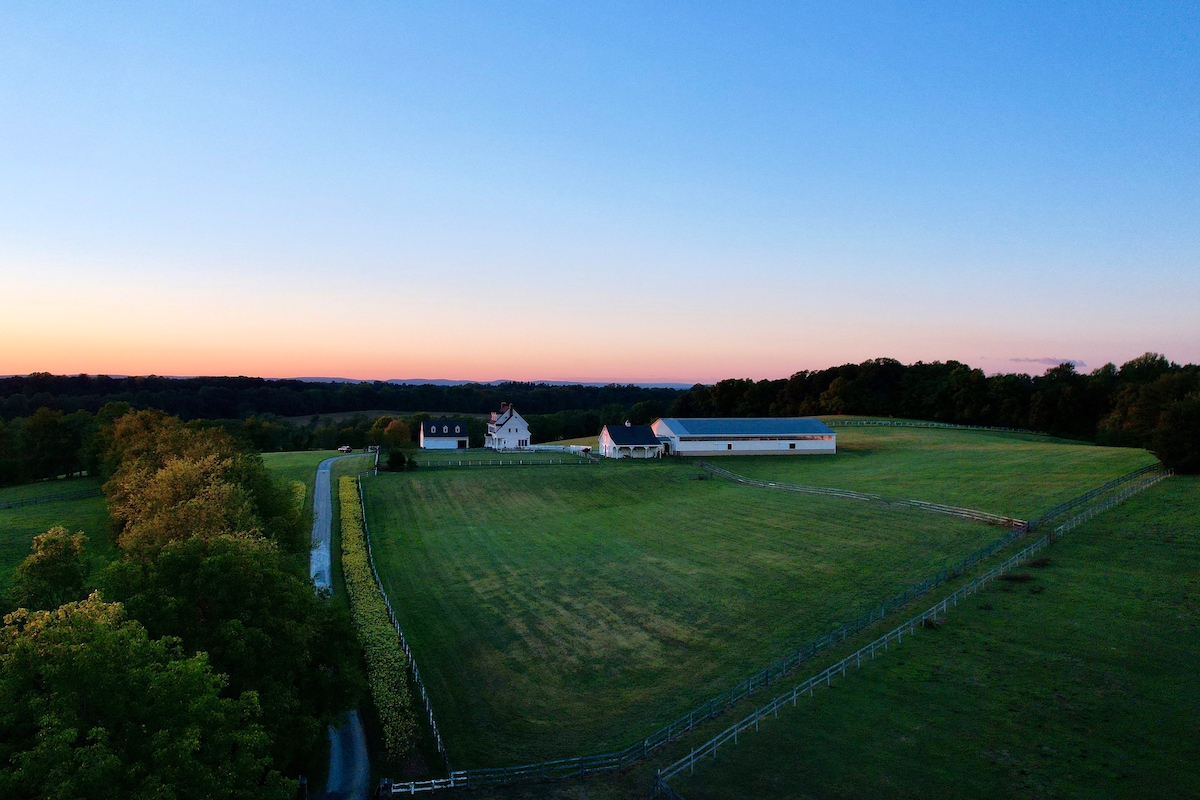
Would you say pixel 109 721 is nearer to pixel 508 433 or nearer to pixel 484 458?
pixel 484 458

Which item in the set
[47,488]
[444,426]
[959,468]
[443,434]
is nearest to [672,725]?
[959,468]

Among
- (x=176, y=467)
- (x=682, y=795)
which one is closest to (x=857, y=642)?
(x=682, y=795)

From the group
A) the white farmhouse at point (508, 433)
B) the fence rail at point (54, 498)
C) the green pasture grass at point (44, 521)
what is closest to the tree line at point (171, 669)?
the green pasture grass at point (44, 521)

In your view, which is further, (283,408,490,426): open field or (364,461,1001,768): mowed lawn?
(283,408,490,426): open field

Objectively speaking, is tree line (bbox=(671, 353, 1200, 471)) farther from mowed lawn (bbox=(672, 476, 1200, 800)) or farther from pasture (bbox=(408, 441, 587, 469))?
mowed lawn (bbox=(672, 476, 1200, 800))

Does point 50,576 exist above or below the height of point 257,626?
above

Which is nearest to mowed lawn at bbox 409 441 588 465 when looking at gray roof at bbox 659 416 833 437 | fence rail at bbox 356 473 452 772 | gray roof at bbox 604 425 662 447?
gray roof at bbox 604 425 662 447
